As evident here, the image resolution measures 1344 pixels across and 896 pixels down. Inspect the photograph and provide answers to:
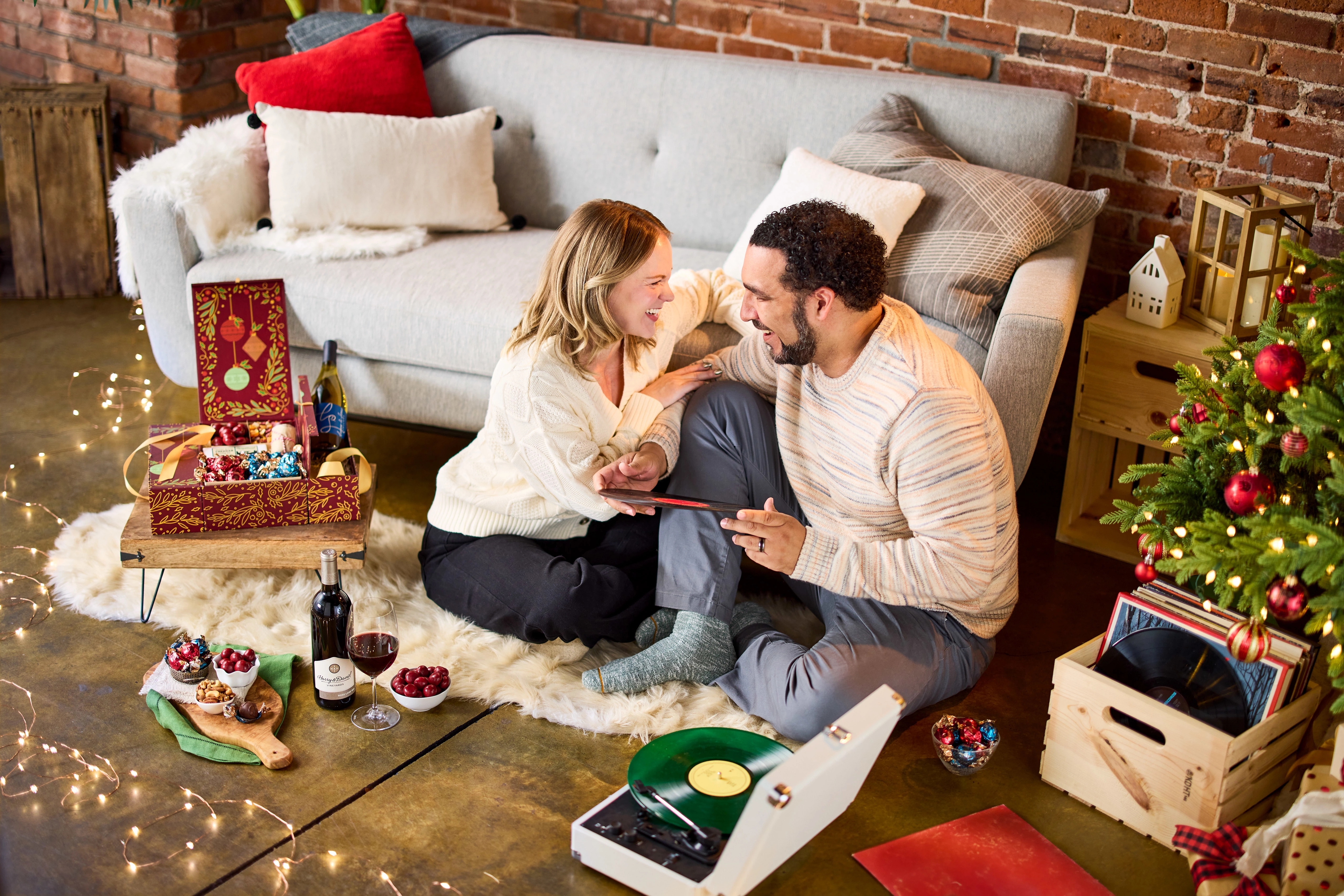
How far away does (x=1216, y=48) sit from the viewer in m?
2.69

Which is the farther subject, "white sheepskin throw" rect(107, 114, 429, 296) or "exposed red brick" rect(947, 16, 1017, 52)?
"exposed red brick" rect(947, 16, 1017, 52)

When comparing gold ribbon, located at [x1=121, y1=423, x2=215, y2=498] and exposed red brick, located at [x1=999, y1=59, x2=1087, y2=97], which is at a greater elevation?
exposed red brick, located at [x1=999, y1=59, x2=1087, y2=97]

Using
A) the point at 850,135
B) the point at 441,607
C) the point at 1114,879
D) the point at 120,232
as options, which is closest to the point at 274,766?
the point at 441,607

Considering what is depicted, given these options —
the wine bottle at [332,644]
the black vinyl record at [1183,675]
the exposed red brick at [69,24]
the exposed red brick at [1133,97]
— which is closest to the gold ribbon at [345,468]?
the wine bottle at [332,644]

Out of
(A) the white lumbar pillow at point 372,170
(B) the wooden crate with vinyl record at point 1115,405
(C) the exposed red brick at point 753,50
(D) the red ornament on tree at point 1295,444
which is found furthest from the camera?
(C) the exposed red brick at point 753,50

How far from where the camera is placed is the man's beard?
1.93 m

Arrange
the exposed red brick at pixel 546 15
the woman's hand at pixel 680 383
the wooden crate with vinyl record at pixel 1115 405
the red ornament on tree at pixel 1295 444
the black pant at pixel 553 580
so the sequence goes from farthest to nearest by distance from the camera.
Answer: the exposed red brick at pixel 546 15 → the wooden crate with vinyl record at pixel 1115 405 → the woman's hand at pixel 680 383 → the black pant at pixel 553 580 → the red ornament on tree at pixel 1295 444

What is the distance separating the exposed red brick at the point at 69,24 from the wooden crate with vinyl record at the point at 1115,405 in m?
3.24

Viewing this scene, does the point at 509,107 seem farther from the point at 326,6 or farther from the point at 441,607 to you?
the point at 441,607

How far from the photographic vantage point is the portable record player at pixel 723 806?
154cm

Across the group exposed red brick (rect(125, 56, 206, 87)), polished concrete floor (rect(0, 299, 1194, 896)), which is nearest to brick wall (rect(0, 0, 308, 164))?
exposed red brick (rect(125, 56, 206, 87))

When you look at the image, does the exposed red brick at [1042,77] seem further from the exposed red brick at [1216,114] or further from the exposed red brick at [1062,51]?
the exposed red brick at [1216,114]

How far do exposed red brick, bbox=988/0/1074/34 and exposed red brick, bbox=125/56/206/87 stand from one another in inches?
96.8

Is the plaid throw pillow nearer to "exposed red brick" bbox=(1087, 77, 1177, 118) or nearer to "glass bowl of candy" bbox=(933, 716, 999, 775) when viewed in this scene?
"exposed red brick" bbox=(1087, 77, 1177, 118)
